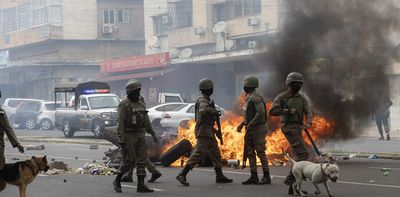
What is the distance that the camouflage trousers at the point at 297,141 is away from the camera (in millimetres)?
10719

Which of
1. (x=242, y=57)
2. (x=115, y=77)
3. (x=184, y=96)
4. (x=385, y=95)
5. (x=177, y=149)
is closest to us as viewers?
(x=177, y=149)

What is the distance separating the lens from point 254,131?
38.4 ft

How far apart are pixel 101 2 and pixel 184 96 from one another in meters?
19.6

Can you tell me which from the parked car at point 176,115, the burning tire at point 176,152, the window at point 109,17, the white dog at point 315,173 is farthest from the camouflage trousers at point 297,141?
the window at point 109,17

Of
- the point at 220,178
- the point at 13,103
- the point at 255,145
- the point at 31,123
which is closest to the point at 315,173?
the point at 255,145

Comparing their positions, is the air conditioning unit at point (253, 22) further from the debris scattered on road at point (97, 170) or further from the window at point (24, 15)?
the debris scattered on road at point (97, 170)

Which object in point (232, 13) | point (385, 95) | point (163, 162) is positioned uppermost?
point (232, 13)

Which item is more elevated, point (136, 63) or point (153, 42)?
point (153, 42)

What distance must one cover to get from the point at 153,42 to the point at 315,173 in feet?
137

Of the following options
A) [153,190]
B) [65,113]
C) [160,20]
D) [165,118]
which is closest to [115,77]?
[160,20]

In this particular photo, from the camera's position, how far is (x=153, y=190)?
11422 mm

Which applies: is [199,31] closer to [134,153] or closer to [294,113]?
[134,153]

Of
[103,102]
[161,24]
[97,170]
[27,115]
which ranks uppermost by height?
[161,24]

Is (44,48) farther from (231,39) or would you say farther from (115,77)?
(231,39)
